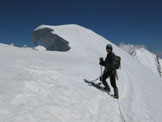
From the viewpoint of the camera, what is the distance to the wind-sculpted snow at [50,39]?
28.2m

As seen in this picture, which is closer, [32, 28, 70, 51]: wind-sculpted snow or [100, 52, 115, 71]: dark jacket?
[100, 52, 115, 71]: dark jacket

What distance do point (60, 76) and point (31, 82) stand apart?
84.3 inches

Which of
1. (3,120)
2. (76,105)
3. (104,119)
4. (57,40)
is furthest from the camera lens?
(57,40)

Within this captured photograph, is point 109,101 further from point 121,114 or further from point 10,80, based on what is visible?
point 10,80

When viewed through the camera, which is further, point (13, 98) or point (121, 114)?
point (121, 114)

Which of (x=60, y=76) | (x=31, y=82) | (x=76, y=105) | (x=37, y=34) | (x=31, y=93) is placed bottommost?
(x=76, y=105)

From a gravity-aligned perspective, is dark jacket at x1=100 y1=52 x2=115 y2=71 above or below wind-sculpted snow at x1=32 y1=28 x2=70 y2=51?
below

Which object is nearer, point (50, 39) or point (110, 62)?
point (110, 62)

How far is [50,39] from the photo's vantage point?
3312 centimetres

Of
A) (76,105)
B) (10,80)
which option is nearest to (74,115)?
(76,105)

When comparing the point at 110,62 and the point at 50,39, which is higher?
the point at 50,39

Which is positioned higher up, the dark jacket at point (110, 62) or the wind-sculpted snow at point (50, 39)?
the wind-sculpted snow at point (50, 39)

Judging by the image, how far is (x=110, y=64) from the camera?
617 cm

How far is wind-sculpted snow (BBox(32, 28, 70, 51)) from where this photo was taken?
28209mm
